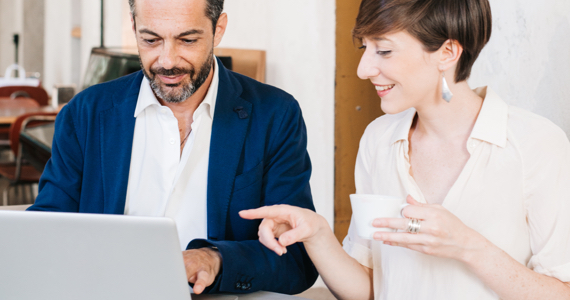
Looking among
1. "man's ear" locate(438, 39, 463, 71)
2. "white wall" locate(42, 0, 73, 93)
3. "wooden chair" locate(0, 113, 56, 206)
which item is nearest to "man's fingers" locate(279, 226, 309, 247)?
"man's ear" locate(438, 39, 463, 71)

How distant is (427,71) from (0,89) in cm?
644

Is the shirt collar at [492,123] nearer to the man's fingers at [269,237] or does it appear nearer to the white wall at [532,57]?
the white wall at [532,57]

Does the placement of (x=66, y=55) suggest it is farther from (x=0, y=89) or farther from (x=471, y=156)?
(x=471, y=156)

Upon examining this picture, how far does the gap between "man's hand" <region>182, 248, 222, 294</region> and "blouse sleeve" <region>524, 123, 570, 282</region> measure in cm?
65

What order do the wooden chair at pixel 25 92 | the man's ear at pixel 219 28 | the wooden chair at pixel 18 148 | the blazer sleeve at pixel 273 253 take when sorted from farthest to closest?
the wooden chair at pixel 25 92 < the wooden chair at pixel 18 148 < the man's ear at pixel 219 28 < the blazer sleeve at pixel 273 253

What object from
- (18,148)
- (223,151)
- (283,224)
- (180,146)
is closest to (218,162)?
(223,151)

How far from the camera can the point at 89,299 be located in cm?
80

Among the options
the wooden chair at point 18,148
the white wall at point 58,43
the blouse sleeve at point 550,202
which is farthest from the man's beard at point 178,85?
the white wall at point 58,43

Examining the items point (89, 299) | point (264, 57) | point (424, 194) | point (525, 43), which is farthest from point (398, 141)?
point (264, 57)

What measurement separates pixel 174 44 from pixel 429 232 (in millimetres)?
815

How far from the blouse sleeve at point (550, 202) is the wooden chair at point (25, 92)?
6.34 meters

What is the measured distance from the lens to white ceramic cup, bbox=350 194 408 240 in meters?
0.91

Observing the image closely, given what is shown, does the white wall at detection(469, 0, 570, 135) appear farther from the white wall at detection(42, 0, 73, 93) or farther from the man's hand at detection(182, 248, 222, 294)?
the white wall at detection(42, 0, 73, 93)

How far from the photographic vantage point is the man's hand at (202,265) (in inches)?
39.9
